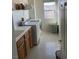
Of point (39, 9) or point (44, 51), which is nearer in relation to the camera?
point (44, 51)

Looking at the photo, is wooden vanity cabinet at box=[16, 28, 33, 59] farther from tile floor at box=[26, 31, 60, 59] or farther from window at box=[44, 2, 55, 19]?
window at box=[44, 2, 55, 19]

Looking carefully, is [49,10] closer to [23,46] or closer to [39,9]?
[39,9]

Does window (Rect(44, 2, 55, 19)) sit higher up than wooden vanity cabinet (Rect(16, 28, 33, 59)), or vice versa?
window (Rect(44, 2, 55, 19))

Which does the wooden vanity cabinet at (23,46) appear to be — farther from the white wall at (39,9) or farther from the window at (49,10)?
the window at (49,10)

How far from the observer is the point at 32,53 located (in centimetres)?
532

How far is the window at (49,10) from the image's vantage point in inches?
353

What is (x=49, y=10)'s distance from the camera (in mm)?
8992

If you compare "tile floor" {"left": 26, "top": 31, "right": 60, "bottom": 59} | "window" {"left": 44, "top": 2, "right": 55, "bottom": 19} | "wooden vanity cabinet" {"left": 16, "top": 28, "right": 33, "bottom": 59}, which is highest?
"window" {"left": 44, "top": 2, "right": 55, "bottom": 19}

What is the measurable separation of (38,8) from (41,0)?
1.68 feet

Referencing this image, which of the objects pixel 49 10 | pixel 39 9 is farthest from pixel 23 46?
pixel 49 10

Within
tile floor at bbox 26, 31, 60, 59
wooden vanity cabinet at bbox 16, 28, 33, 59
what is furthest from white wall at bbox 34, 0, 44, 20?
wooden vanity cabinet at bbox 16, 28, 33, 59

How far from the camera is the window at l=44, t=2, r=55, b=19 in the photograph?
29.4ft
